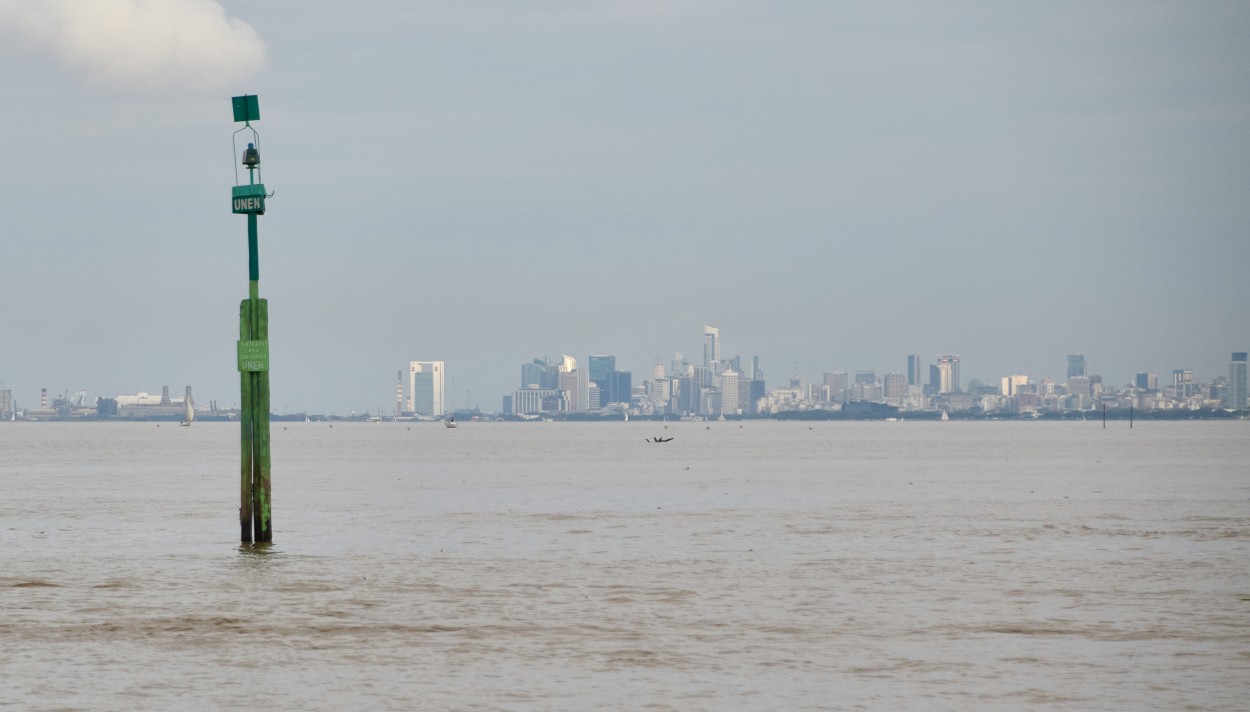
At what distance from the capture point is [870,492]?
242 ft

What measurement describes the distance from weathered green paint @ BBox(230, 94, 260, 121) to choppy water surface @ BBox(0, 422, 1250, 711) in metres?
10.2

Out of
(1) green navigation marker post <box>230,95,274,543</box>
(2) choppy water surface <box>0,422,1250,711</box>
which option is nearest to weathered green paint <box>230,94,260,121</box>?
(1) green navigation marker post <box>230,95,274,543</box>

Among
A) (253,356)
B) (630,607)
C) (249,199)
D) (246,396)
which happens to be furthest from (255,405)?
(630,607)

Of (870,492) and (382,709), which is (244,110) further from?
(870,492)

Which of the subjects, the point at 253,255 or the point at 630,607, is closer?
the point at 630,607

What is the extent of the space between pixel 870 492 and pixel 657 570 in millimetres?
40997

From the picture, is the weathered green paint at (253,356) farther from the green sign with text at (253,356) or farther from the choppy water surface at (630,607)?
the choppy water surface at (630,607)

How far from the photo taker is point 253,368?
122 ft

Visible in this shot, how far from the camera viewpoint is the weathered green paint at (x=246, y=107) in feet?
127

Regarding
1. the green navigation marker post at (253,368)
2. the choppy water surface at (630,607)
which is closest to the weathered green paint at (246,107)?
the green navigation marker post at (253,368)

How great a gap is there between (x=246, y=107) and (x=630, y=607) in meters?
17.7

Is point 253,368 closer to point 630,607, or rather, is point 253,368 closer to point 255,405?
point 255,405

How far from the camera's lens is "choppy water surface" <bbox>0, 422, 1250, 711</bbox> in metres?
19.4

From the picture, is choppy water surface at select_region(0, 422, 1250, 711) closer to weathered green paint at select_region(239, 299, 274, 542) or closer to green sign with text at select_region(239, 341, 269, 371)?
weathered green paint at select_region(239, 299, 274, 542)
